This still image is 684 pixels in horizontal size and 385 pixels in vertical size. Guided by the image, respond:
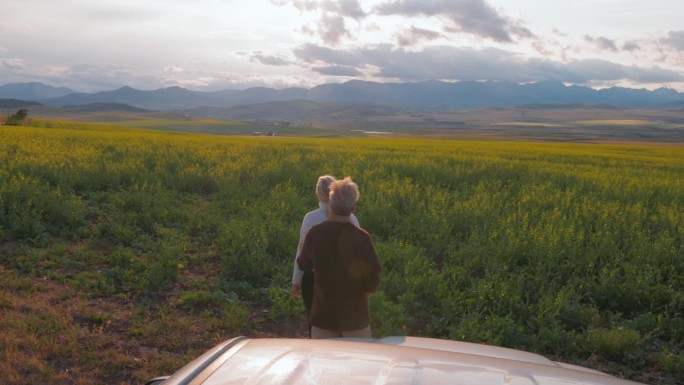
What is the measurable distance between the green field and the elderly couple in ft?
6.23

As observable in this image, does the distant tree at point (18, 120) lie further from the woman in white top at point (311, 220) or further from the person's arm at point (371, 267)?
the person's arm at point (371, 267)

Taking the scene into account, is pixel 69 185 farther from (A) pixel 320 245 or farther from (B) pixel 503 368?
(B) pixel 503 368

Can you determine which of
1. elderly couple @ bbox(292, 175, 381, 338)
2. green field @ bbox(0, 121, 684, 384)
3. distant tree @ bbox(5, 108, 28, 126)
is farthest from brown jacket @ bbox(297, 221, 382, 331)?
distant tree @ bbox(5, 108, 28, 126)

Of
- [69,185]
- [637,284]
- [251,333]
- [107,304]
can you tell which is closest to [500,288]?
[637,284]

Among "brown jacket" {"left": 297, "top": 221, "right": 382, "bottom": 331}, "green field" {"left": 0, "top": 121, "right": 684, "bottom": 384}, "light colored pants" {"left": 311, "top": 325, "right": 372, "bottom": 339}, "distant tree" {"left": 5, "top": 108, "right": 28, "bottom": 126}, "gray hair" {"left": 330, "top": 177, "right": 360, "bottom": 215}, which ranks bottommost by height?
"green field" {"left": 0, "top": 121, "right": 684, "bottom": 384}

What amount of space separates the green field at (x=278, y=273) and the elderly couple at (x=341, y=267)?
6.23ft

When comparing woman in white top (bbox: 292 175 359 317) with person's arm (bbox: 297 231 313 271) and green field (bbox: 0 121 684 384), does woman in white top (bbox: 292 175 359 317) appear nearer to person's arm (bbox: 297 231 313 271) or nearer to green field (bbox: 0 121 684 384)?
person's arm (bbox: 297 231 313 271)

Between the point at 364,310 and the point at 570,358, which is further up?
the point at 364,310

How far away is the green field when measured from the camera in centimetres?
557

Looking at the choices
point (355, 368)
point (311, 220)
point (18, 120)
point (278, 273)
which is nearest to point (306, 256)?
point (311, 220)

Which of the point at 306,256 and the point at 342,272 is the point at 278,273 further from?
the point at 342,272

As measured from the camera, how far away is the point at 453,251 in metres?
8.41

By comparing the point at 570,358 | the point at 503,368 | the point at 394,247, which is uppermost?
the point at 503,368

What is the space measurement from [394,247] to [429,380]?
6.59 metres
